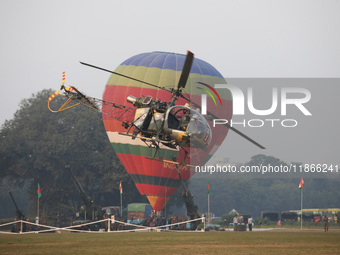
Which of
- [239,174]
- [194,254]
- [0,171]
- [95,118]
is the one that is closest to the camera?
[194,254]

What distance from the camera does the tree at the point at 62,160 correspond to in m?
92.7

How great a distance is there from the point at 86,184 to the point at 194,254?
230 feet

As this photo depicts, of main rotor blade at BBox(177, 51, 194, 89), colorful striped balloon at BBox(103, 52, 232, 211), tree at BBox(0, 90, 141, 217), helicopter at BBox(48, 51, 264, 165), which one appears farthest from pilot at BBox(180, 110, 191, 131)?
tree at BBox(0, 90, 141, 217)

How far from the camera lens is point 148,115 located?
133ft

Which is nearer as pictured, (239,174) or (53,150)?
(53,150)

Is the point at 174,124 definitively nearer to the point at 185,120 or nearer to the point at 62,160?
the point at 185,120

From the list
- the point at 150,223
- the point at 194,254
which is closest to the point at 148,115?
the point at 194,254

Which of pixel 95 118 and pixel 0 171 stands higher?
pixel 95 118

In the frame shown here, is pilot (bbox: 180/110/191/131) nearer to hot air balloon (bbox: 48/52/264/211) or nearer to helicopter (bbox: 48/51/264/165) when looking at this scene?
helicopter (bbox: 48/51/264/165)

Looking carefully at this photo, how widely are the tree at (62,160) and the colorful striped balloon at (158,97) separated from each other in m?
24.7

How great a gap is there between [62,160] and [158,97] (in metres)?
34.8

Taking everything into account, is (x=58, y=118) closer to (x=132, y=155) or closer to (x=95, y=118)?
(x=95, y=118)

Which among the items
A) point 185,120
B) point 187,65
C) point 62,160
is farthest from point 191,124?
point 62,160

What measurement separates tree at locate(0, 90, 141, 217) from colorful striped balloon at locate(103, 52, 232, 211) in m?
24.7
